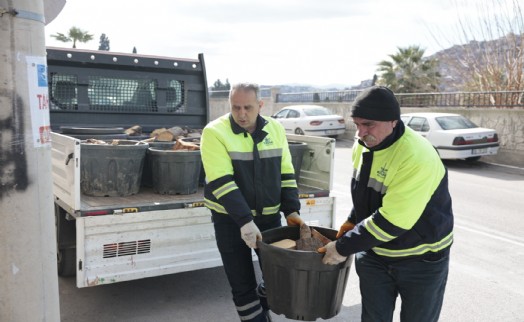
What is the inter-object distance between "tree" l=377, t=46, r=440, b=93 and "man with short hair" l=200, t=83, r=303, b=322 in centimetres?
2394

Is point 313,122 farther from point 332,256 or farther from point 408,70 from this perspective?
point 332,256

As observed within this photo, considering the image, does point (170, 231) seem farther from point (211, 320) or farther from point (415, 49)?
point (415, 49)

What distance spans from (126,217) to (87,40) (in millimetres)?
40803

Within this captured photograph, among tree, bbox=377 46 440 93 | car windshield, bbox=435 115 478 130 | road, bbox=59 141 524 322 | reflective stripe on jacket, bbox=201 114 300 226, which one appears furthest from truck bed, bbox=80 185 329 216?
tree, bbox=377 46 440 93

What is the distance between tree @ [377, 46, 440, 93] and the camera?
26.4 meters

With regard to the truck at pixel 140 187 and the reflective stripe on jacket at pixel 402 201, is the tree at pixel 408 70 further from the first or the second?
the reflective stripe on jacket at pixel 402 201

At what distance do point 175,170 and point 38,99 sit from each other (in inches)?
88.8

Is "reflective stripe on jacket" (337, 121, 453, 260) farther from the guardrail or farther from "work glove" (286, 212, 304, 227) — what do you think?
the guardrail

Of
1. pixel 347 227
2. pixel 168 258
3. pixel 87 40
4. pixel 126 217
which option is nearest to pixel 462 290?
pixel 347 227

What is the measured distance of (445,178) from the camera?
8.95 feet

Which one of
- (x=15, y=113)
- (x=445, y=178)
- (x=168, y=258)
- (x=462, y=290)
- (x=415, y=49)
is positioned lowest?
(x=462, y=290)

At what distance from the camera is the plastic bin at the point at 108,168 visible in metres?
4.39

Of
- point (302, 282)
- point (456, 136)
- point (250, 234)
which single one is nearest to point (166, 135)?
point (250, 234)

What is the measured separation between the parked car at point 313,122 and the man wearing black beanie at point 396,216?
1662 cm
